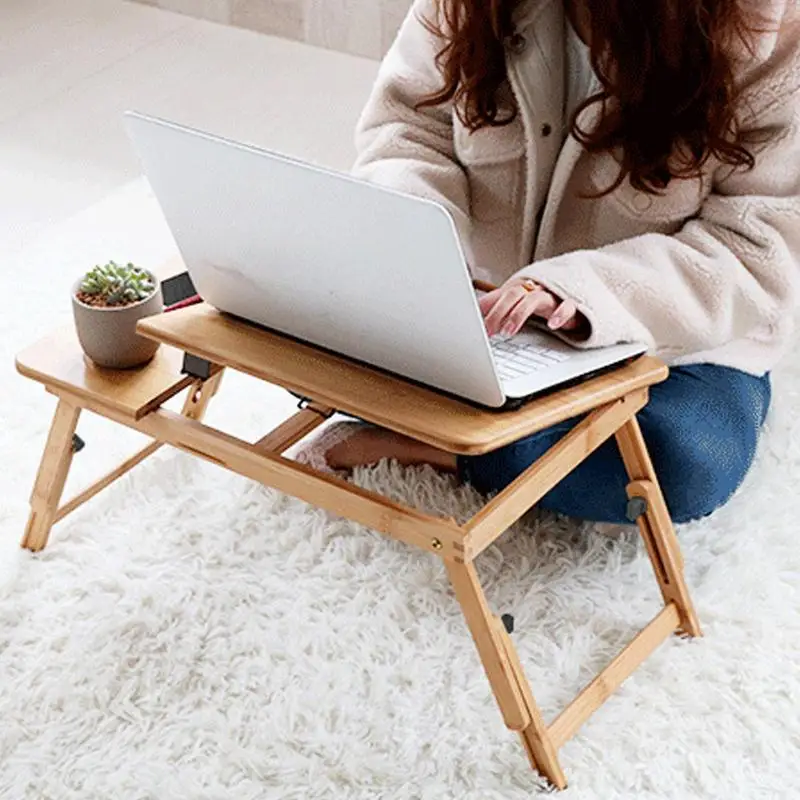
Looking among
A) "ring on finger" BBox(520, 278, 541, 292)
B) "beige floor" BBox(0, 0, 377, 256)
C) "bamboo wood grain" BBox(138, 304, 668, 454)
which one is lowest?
"beige floor" BBox(0, 0, 377, 256)

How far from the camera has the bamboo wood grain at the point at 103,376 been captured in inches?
59.6

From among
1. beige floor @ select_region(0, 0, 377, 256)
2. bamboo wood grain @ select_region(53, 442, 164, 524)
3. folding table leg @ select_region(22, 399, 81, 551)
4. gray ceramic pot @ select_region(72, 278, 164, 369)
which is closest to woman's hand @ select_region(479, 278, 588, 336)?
gray ceramic pot @ select_region(72, 278, 164, 369)

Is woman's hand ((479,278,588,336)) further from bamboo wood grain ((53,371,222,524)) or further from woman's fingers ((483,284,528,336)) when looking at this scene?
bamboo wood grain ((53,371,222,524))

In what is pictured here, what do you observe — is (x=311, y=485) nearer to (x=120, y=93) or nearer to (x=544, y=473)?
(x=544, y=473)

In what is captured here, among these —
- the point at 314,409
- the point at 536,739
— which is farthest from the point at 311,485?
the point at 314,409

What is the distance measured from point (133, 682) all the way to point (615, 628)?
0.53m

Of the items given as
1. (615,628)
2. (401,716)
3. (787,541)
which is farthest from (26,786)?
(787,541)

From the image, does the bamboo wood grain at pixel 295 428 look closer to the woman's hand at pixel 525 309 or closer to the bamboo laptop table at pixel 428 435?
the bamboo laptop table at pixel 428 435

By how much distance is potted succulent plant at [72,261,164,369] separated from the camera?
5.12 feet

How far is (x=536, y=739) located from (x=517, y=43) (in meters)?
0.72

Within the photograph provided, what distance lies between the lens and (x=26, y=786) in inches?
56.9

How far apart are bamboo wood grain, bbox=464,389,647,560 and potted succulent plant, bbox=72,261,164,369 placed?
44 centimetres

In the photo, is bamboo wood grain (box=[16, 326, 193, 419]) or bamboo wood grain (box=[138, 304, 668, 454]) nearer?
bamboo wood grain (box=[138, 304, 668, 454])

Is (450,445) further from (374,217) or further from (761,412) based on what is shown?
(761,412)
